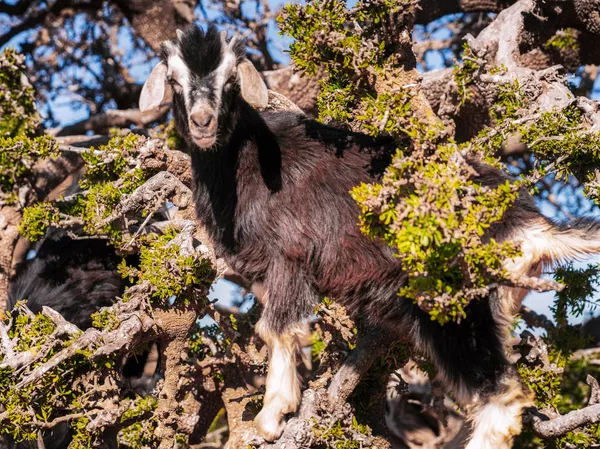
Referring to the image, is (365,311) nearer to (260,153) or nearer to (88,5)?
(260,153)

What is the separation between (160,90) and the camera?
13.6ft

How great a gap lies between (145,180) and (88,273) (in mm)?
1254

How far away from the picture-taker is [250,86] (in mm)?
3959

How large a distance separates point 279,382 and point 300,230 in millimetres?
868

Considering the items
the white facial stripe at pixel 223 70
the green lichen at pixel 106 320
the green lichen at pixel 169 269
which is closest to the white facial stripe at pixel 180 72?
the white facial stripe at pixel 223 70

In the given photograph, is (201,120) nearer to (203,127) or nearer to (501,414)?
(203,127)

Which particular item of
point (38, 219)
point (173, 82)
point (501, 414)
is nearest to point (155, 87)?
point (173, 82)

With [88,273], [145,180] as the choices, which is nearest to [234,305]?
[88,273]

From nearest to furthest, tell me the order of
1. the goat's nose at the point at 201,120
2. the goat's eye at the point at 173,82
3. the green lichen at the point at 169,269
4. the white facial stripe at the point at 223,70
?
the goat's nose at the point at 201,120 → the white facial stripe at the point at 223,70 → the goat's eye at the point at 173,82 → the green lichen at the point at 169,269

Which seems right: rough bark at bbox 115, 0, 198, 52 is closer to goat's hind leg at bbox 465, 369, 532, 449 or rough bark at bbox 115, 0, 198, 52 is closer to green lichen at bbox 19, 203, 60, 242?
green lichen at bbox 19, 203, 60, 242

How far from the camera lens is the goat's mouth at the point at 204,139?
11.9 ft

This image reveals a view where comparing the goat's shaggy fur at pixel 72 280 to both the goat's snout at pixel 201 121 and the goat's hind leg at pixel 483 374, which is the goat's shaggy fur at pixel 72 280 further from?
the goat's hind leg at pixel 483 374

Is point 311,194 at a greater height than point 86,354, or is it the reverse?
point 311,194

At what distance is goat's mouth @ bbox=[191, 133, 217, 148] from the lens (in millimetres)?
3619
